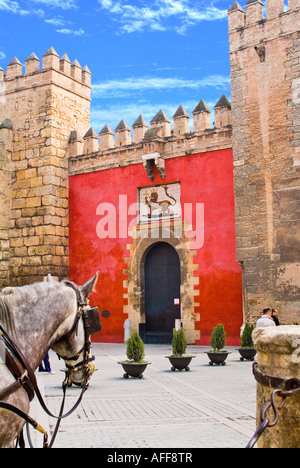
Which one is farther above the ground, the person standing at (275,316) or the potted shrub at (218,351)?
the person standing at (275,316)

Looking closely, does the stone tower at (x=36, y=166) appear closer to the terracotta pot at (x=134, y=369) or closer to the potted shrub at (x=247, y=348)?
the potted shrub at (x=247, y=348)

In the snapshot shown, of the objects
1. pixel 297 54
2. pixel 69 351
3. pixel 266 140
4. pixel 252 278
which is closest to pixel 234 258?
pixel 252 278

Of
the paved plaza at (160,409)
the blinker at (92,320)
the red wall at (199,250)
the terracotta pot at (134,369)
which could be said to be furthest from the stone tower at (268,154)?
the blinker at (92,320)

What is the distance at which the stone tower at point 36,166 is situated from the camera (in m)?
17.4

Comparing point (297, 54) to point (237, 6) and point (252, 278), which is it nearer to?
point (237, 6)

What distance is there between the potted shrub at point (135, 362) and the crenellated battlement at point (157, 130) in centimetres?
775

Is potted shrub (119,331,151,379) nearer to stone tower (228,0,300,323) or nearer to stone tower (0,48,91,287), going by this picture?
stone tower (228,0,300,323)

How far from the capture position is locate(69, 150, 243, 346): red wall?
47.9ft

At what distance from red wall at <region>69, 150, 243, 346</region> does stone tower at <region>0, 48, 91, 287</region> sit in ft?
2.25

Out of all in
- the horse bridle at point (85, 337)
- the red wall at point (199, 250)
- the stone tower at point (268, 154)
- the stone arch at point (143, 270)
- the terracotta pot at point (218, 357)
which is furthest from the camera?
the stone arch at point (143, 270)

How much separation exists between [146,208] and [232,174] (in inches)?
125

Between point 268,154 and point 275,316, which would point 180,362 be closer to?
point 275,316

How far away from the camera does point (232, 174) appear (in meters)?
14.8

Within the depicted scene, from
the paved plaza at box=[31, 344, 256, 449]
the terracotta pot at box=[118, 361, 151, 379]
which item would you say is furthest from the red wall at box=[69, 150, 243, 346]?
the terracotta pot at box=[118, 361, 151, 379]
